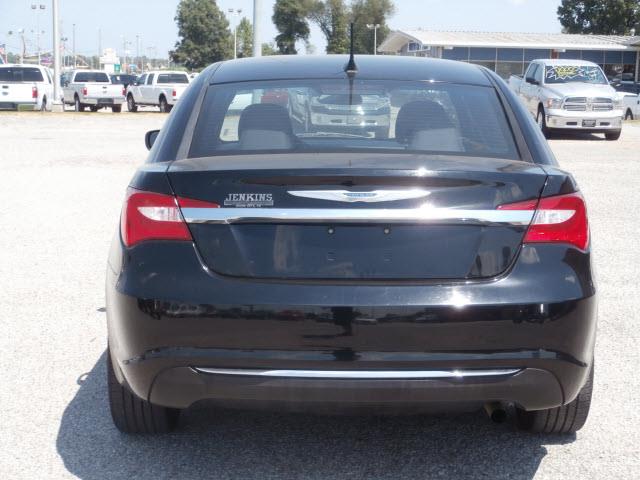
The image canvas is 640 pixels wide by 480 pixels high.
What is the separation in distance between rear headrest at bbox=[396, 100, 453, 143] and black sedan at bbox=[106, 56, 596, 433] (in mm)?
589

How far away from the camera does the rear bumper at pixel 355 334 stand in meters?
3.28

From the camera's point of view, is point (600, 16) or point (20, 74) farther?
point (600, 16)

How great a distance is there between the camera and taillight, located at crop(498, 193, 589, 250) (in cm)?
340

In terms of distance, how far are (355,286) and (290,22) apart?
352 ft

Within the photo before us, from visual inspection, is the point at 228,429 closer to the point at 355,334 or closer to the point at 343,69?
the point at 355,334

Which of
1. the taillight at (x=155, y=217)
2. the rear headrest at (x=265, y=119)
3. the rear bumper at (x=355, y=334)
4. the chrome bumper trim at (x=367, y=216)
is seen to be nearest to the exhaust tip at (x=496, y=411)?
the rear bumper at (x=355, y=334)

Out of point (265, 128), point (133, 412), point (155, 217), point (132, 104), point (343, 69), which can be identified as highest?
point (343, 69)

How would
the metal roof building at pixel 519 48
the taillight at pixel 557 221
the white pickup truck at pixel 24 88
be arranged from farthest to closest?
the metal roof building at pixel 519 48 < the white pickup truck at pixel 24 88 < the taillight at pixel 557 221

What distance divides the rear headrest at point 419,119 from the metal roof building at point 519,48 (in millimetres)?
57645

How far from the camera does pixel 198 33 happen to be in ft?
353

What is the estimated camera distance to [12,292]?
22.2 ft

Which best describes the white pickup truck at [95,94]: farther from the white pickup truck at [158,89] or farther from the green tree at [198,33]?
the green tree at [198,33]

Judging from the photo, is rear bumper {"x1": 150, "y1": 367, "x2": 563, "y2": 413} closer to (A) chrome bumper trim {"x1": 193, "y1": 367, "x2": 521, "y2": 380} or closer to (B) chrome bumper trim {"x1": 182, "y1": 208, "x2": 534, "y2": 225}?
(A) chrome bumper trim {"x1": 193, "y1": 367, "x2": 521, "y2": 380}

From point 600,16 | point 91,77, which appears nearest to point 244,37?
point 600,16
